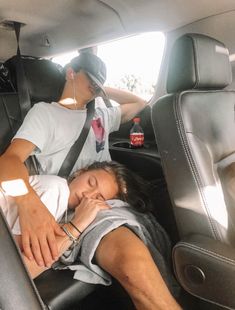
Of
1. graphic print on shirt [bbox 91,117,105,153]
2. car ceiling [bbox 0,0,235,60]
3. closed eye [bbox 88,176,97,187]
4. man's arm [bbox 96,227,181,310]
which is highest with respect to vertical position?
car ceiling [bbox 0,0,235,60]

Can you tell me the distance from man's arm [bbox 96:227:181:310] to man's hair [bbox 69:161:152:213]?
11.6 inches

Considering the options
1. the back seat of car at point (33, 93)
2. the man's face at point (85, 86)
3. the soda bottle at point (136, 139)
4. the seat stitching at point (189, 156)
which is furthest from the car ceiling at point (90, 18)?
the seat stitching at point (189, 156)

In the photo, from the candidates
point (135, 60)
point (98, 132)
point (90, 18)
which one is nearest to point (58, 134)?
point (98, 132)

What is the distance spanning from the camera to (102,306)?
1.39 m

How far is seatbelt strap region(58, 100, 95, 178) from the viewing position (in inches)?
63.2

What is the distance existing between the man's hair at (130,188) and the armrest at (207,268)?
40 cm

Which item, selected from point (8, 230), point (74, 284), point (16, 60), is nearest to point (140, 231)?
point (74, 284)

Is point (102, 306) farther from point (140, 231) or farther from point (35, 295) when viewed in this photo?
point (35, 295)

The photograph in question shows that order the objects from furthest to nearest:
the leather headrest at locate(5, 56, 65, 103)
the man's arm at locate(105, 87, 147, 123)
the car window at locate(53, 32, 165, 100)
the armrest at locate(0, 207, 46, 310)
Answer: the car window at locate(53, 32, 165, 100) → the man's arm at locate(105, 87, 147, 123) → the leather headrest at locate(5, 56, 65, 103) → the armrest at locate(0, 207, 46, 310)

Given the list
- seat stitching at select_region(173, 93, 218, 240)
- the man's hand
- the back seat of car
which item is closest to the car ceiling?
the back seat of car

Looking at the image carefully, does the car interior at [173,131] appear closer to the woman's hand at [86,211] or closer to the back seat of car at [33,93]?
the back seat of car at [33,93]

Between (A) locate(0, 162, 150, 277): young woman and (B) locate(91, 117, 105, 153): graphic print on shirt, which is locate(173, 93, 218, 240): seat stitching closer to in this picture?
Result: (A) locate(0, 162, 150, 277): young woman

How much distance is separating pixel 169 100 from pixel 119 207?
1.59 ft

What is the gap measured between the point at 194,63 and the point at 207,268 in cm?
70
